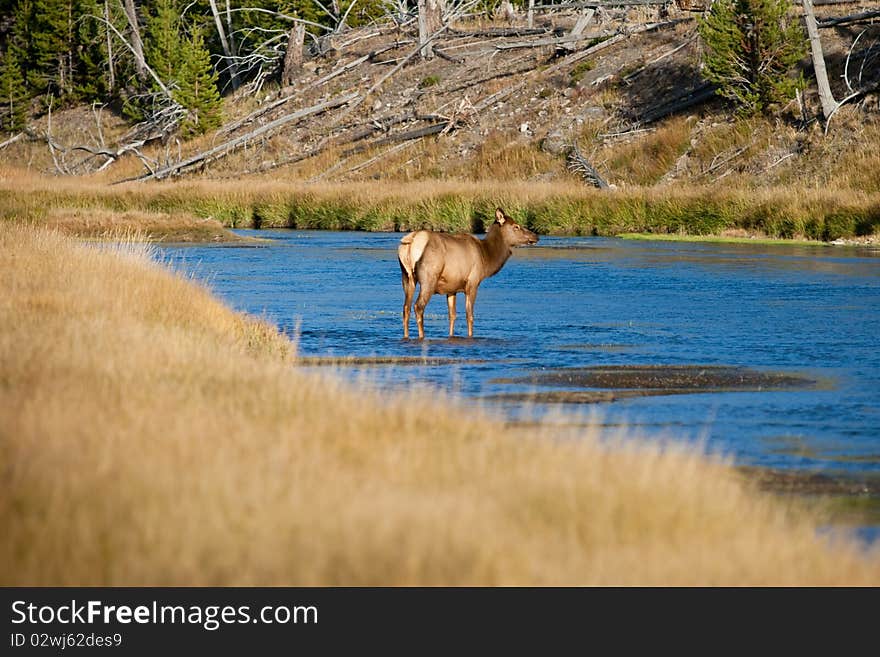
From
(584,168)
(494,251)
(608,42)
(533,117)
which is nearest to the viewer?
(494,251)

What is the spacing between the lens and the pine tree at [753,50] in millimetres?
42438

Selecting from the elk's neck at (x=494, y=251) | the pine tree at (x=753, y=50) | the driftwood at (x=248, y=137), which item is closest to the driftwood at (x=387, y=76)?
the driftwood at (x=248, y=137)

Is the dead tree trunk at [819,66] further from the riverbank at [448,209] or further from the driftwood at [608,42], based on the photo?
the driftwood at [608,42]

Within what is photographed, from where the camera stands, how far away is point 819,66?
41094 millimetres

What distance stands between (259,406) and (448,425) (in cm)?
114

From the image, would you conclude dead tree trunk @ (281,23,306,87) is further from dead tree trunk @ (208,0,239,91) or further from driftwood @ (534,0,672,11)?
driftwood @ (534,0,672,11)

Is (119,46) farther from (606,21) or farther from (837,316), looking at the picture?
(837,316)

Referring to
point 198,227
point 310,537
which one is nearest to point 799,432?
point 310,537

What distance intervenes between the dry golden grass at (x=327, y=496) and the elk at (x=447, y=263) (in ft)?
18.8

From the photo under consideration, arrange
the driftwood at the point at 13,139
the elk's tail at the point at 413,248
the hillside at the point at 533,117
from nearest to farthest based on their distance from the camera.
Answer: the elk's tail at the point at 413,248 → the hillside at the point at 533,117 → the driftwood at the point at 13,139

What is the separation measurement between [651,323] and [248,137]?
144 feet

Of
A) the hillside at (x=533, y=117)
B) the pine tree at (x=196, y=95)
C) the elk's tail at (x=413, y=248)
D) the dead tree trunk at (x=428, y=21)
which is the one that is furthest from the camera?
the pine tree at (x=196, y=95)

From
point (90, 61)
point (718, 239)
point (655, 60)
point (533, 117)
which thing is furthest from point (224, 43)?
point (718, 239)

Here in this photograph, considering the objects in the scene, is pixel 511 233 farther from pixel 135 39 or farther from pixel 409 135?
pixel 135 39
